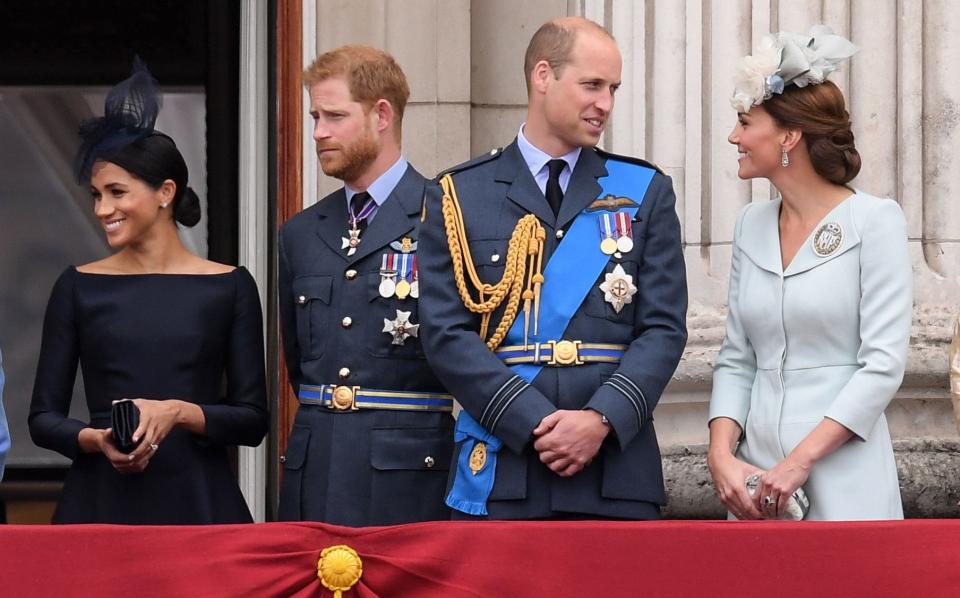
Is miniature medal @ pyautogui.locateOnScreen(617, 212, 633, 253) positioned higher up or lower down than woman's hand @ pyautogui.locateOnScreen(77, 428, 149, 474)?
higher up

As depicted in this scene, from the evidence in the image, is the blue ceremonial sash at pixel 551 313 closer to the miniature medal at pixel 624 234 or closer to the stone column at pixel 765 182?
the miniature medal at pixel 624 234

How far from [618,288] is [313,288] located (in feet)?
2.80

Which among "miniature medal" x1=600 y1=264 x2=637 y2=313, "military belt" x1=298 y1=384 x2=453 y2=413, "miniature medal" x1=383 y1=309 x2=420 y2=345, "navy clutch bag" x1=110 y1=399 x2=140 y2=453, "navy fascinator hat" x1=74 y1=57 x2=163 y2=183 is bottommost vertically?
"navy clutch bag" x1=110 y1=399 x2=140 y2=453

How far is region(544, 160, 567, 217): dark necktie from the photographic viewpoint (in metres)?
4.07

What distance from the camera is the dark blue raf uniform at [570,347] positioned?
379 centimetres

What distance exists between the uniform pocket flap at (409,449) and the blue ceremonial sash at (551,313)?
0.29 meters

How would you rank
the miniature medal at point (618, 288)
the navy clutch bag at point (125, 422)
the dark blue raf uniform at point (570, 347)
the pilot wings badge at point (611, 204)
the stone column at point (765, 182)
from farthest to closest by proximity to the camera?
the stone column at point (765, 182) < the navy clutch bag at point (125, 422) < the pilot wings badge at point (611, 204) < the miniature medal at point (618, 288) < the dark blue raf uniform at point (570, 347)

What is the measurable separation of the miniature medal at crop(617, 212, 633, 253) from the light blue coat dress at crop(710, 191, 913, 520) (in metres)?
0.32

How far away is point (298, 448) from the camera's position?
436 centimetres

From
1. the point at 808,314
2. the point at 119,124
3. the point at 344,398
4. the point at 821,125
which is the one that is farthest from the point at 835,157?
the point at 119,124

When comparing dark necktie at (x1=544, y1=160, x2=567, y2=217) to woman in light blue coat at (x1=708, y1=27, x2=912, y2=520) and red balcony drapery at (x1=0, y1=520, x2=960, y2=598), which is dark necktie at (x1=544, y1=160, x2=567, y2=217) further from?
red balcony drapery at (x1=0, y1=520, x2=960, y2=598)

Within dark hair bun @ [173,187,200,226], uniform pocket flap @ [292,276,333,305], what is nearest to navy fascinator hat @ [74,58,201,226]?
dark hair bun @ [173,187,200,226]

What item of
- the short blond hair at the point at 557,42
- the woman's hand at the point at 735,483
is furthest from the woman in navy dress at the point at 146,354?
the woman's hand at the point at 735,483

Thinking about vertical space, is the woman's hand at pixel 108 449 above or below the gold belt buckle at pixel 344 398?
below
